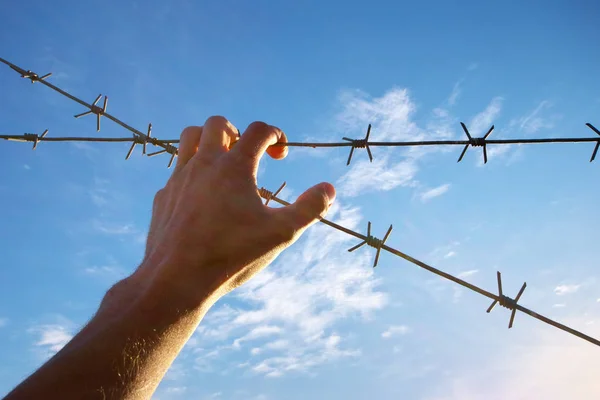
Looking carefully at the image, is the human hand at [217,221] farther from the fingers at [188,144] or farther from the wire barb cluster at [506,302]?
the wire barb cluster at [506,302]

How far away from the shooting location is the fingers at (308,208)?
1879mm

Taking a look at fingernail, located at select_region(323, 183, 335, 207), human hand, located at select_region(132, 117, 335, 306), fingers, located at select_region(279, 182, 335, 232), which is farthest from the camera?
fingernail, located at select_region(323, 183, 335, 207)

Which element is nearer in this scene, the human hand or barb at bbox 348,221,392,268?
the human hand

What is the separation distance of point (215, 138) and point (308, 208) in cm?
54

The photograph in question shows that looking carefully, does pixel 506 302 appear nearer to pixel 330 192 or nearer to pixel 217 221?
pixel 330 192

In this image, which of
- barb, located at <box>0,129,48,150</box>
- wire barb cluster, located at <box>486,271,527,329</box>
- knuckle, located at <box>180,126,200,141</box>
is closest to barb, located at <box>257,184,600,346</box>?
wire barb cluster, located at <box>486,271,527,329</box>

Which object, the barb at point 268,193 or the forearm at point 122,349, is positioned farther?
the barb at point 268,193

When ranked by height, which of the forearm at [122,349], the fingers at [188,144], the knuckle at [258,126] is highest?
the fingers at [188,144]

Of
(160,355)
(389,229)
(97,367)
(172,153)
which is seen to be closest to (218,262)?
(160,355)

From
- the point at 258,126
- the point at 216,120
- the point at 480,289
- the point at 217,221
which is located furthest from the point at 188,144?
the point at 480,289

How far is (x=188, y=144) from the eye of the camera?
2213 millimetres

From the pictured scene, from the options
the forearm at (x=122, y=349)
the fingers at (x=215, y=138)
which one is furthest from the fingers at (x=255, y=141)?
the forearm at (x=122, y=349)

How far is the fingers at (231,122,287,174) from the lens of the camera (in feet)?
6.38

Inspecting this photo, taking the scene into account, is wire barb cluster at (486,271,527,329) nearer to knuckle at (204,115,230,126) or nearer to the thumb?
the thumb
